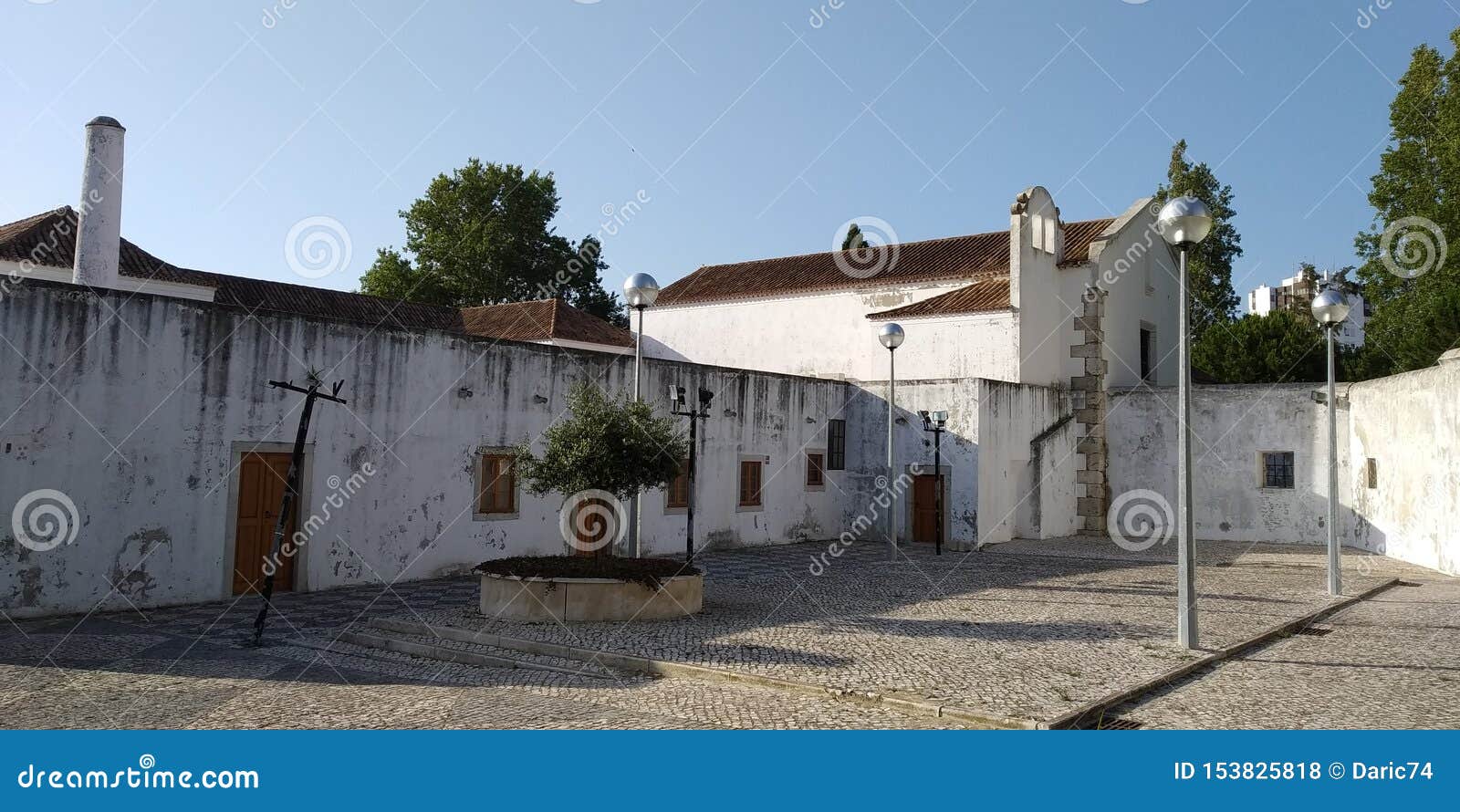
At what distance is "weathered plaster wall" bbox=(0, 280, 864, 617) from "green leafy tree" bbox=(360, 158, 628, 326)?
3026 centimetres

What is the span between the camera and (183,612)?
11781mm

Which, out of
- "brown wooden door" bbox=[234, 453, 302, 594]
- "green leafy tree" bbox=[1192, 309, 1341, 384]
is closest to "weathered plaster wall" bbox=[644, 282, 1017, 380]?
"green leafy tree" bbox=[1192, 309, 1341, 384]

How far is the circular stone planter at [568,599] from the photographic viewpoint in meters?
10.9

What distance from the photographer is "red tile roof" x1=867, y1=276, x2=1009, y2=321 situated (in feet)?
82.2

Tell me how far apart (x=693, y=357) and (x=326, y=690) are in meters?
26.6

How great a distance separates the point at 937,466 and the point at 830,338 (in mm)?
10318

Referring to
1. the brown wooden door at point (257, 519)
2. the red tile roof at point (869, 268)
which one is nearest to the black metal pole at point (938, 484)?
the red tile roof at point (869, 268)

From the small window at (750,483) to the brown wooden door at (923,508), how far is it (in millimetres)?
4032

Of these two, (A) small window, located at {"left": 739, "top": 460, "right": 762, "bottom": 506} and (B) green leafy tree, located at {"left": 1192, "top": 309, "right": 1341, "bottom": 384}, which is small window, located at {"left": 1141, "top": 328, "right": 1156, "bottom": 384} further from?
(A) small window, located at {"left": 739, "top": 460, "right": 762, "bottom": 506}

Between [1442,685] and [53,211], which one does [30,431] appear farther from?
[53,211]

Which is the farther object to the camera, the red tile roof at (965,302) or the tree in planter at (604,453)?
the red tile roof at (965,302)

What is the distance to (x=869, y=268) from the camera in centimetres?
3158

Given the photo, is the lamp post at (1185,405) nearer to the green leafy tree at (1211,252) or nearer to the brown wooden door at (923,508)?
the brown wooden door at (923,508)

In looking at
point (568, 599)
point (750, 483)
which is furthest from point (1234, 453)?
point (568, 599)
